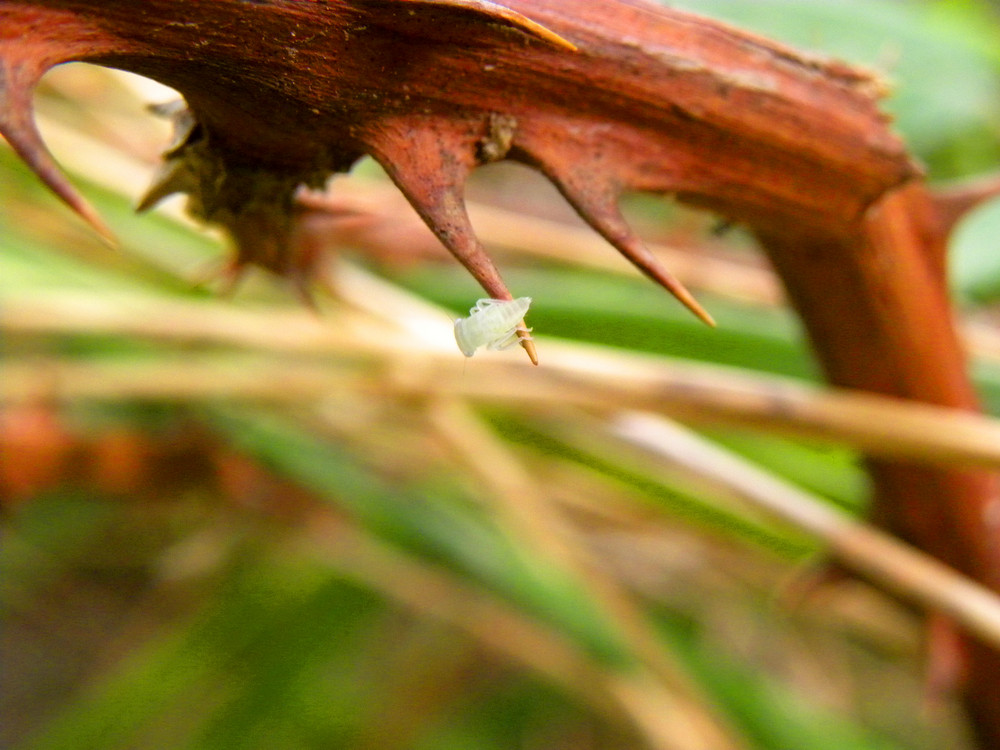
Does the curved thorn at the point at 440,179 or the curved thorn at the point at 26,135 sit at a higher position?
the curved thorn at the point at 26,135

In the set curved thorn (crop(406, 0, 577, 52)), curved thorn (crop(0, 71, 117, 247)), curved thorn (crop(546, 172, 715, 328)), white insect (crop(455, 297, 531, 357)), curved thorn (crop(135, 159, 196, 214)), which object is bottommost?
white insect (crop(455, 297, 531, 357))

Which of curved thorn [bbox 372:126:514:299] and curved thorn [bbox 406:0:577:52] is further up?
curved thorn [bbox 406:0:577:52]

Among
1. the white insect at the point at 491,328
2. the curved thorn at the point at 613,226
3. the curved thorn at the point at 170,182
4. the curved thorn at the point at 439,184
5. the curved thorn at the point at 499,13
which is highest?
the curved thorn at the point at 499,13

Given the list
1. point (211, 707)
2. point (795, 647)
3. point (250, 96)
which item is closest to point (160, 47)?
point (250, 96)

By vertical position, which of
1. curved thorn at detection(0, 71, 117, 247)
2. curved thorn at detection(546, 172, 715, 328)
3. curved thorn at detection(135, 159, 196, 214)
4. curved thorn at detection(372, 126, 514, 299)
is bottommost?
curved thorn at detection(135, 159, 196, 214)

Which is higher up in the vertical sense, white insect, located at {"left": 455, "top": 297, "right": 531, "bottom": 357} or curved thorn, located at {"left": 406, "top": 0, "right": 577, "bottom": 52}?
curved thorn, located at {"left": 406, "top": 0, "right": 577, "bottom": 52}
